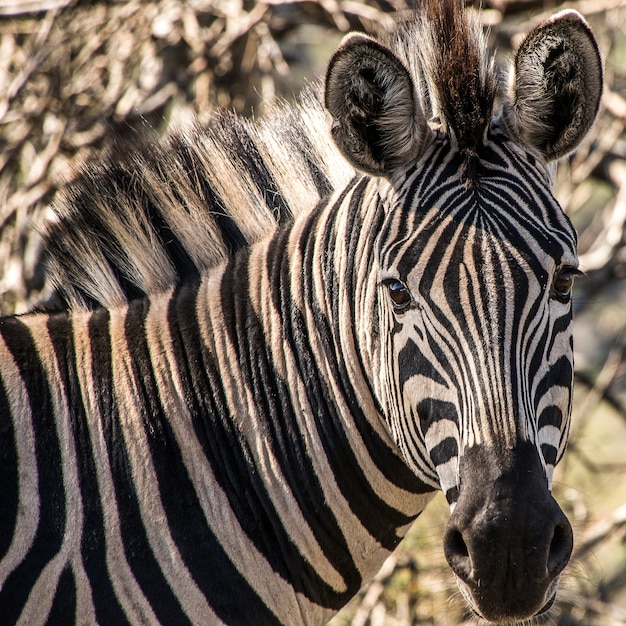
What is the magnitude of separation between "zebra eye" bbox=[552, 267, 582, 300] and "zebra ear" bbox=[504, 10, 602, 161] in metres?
0.52

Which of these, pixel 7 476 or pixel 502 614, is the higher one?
pixel 7 476

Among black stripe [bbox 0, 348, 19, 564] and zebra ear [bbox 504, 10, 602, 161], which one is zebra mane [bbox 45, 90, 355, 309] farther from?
zebra ear [bbox 504, 10, 602, 161]

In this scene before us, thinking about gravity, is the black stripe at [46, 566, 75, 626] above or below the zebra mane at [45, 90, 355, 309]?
below

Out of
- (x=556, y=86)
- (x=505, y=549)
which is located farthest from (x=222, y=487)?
(x=556, y=86)

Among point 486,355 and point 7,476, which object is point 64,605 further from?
point 486,355

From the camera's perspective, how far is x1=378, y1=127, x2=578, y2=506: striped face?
8.38ft

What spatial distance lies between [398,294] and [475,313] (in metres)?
0.27

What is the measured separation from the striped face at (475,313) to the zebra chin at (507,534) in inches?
3.0

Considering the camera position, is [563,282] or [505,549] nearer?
[505,549]

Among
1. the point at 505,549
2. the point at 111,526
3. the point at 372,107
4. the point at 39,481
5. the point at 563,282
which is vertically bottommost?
the point at 505,549

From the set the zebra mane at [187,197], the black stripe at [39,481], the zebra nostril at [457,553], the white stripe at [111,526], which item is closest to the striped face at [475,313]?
the zebra nostril at [457,553]


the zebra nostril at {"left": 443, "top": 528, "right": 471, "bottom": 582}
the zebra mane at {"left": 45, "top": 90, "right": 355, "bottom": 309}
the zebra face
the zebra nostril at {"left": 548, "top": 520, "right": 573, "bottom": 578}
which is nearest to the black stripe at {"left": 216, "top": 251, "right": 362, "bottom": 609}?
the zebra mane at {"left": 45, "top": 90, "right": 355, "bottom": 309}

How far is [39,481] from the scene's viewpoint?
2.82 m

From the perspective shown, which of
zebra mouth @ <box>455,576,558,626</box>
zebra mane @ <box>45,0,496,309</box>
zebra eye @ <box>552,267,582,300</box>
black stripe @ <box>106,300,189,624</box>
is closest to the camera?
zebra mouth @ <box>455,576,558,626</box>
